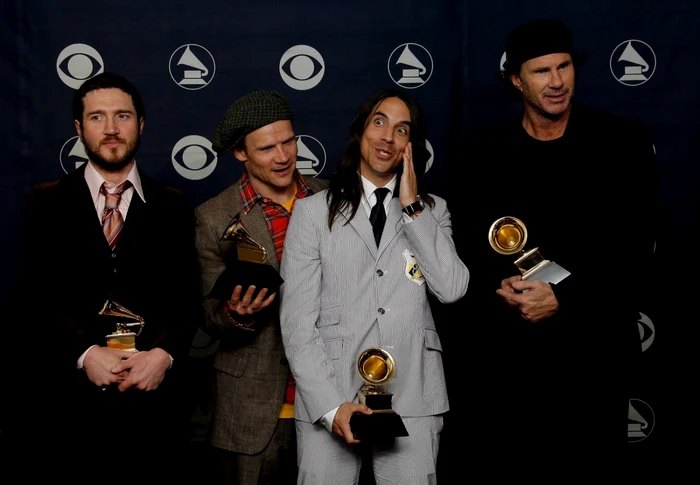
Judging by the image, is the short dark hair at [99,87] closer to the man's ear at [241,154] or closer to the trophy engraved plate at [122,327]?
the man's ear at [241,154]

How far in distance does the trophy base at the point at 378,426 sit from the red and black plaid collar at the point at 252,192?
911 millimetres

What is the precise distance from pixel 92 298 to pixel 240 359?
1.81ft

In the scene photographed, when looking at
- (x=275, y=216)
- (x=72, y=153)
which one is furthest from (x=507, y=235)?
(x=72, y=153)

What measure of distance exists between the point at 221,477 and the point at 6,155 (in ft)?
5.99

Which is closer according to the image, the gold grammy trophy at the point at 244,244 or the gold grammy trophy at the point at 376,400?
the gold grammy trophy at the point at 376,400

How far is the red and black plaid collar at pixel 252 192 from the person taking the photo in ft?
9.22

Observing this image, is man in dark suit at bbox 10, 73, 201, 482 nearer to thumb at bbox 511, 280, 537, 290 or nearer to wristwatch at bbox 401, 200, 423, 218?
wristwatch at bbox 401, 200, 423, 218

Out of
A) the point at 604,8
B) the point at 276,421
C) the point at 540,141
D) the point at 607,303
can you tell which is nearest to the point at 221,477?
the point at 276,421

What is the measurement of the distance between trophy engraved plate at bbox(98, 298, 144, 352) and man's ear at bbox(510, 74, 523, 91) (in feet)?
5.16

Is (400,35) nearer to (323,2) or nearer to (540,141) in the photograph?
(323,2)

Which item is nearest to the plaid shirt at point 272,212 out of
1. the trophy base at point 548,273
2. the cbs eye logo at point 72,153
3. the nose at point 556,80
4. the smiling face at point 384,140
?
the smiling face at point 384,140

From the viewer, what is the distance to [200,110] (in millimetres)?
3605

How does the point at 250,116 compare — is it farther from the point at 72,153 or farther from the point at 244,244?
the point at 72,153

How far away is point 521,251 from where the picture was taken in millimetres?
2520
